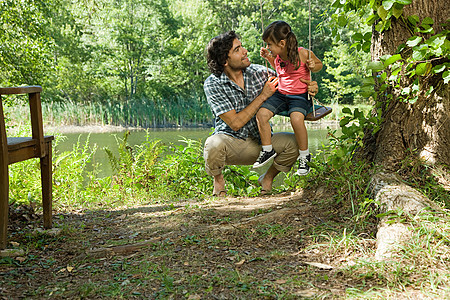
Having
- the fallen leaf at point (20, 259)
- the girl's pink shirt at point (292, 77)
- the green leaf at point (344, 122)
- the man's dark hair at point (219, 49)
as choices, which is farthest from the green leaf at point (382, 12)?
the fallen leaf at point (20, 259)

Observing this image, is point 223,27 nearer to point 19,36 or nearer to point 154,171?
point 19,36

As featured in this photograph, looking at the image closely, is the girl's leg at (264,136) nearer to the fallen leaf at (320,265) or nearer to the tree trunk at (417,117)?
the tree trunk at (417,117)

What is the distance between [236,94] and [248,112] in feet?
0.78

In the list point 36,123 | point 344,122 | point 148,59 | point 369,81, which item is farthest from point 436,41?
point 148,59

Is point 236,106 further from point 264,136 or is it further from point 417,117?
point 417,117

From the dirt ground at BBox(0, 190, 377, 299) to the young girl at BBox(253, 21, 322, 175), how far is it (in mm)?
591

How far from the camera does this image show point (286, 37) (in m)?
3.33

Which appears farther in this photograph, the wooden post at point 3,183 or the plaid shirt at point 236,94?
the plaid shirt at point 236,94

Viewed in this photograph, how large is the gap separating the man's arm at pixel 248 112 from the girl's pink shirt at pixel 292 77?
0.36 ft

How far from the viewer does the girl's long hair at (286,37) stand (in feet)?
10.8

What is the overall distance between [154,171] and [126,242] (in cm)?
277

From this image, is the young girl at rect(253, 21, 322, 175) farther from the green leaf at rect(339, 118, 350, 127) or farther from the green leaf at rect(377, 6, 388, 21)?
the green leaf at rect(377, 6, 388, 21)

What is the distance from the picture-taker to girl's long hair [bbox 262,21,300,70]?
130 inches

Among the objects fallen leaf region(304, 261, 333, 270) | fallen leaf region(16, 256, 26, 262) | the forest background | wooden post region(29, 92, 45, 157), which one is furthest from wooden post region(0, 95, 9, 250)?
the forest background
